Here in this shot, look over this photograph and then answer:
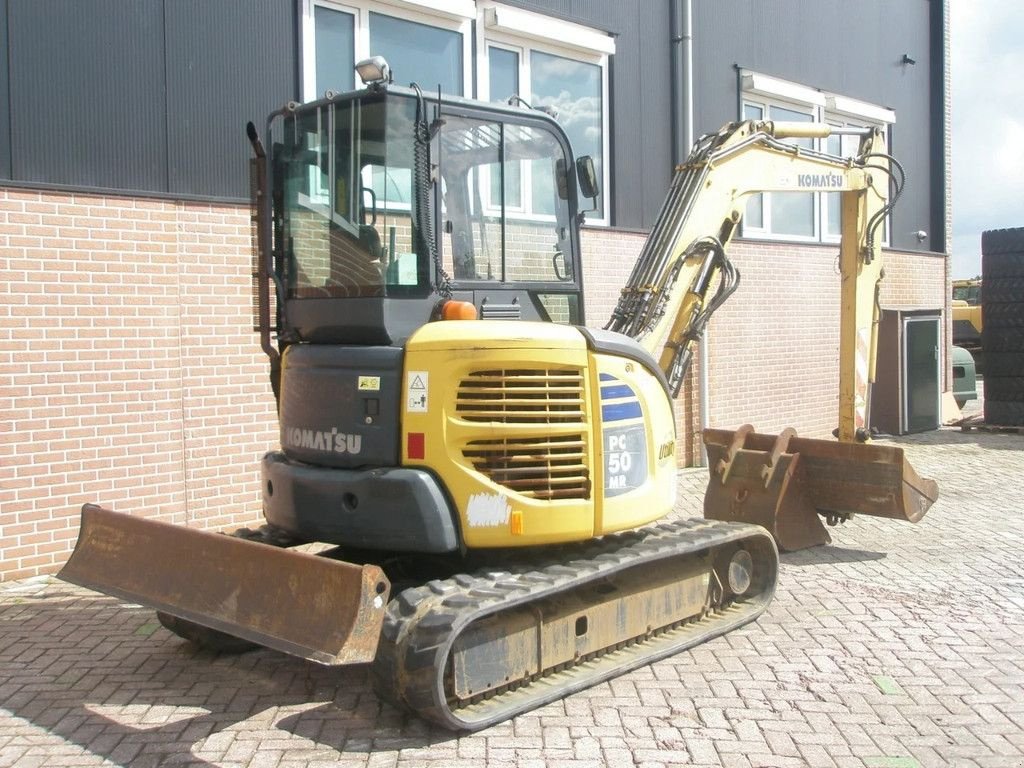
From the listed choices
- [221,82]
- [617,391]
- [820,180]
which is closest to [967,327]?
[820,180]

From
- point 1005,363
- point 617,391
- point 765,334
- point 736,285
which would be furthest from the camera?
point 1005,363

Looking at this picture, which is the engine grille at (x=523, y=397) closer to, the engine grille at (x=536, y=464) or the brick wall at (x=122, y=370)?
the engine grille at (x=536, y=464)

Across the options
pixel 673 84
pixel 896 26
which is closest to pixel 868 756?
pixel 673 84

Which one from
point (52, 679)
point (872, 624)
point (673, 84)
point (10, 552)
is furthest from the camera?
point (673, 84)

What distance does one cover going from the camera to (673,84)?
39.9ft

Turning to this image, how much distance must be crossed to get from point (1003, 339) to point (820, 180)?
8034 mm

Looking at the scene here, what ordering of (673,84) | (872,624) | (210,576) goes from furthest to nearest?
(673,84), (872,624), (210,576)

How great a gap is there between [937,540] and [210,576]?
579cm

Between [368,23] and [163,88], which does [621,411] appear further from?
[368,23]

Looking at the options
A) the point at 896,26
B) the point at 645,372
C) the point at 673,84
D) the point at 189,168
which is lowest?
the point at 645,372

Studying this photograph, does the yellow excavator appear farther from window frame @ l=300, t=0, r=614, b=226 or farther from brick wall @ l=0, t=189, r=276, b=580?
window frame @ l=300, t=0, r=614, b=226

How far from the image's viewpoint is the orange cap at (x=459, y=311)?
520cm

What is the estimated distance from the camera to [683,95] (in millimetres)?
12094

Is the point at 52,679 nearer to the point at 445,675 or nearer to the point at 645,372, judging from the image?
the point at 445,675
